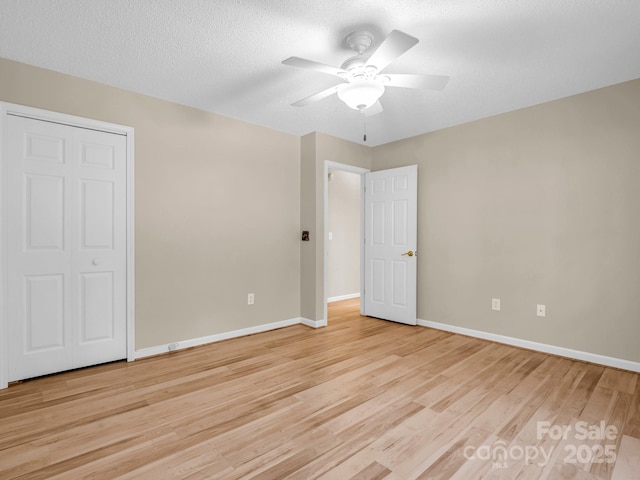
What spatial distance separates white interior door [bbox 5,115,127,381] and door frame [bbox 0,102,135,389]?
33 mm

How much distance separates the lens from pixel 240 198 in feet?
12.7

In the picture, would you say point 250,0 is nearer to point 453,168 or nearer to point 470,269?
point 453,168

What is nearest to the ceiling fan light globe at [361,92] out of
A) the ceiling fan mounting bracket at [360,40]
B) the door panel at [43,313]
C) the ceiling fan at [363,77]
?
the ceiling fan at [363,77]

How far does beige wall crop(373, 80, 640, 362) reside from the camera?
2.93m

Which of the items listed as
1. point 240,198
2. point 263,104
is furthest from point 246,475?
point 263,104

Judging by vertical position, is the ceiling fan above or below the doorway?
above

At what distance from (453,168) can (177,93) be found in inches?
124

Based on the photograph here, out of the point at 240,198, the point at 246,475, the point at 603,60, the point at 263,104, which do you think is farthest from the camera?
the point at 240,198

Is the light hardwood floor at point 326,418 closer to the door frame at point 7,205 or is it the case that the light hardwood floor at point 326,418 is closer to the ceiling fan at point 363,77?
the door frame at point 7,205

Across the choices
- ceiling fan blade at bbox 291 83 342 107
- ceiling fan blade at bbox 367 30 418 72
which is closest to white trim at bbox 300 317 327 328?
ceiling fan blade at bbox 291 83 342 107

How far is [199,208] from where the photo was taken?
139 inches

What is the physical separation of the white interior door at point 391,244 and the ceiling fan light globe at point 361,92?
219 centimetres

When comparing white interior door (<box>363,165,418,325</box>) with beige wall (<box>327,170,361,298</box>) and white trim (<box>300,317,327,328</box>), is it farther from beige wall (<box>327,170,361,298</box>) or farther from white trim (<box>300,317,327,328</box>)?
beige wall (<box>327,170,361,298</box>)

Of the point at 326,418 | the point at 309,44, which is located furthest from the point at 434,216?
the point at 326,418
